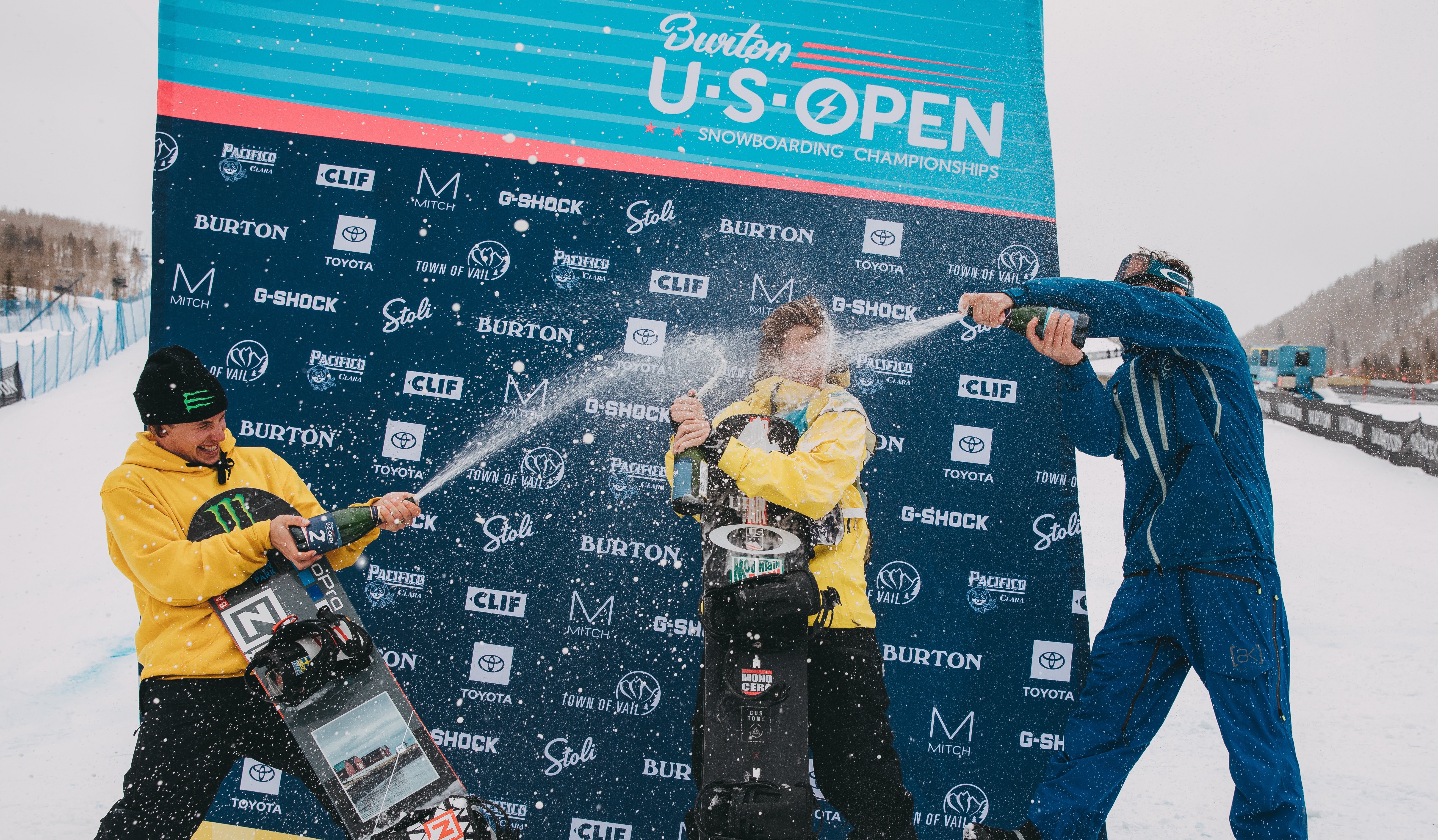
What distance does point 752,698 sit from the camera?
6.78 feet

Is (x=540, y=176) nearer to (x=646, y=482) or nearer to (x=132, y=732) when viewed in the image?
(x=646, y=482)

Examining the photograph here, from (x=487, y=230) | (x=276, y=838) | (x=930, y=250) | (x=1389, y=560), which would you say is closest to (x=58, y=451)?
(x=276, y=838)

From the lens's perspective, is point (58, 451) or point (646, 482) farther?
point (58, 451)

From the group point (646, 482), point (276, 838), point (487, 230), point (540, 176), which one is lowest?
point (276, 838)

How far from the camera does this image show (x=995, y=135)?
10.3 feet

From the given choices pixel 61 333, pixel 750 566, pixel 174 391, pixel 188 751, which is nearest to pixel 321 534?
pixel 174 391

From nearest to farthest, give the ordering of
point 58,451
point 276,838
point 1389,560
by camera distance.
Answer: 1. point 276,838
2. point 1389,560
3. point 58,451

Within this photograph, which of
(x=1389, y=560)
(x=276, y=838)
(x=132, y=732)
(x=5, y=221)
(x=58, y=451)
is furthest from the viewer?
(x=5, y=221)

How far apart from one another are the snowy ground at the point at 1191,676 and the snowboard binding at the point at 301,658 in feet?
4.59

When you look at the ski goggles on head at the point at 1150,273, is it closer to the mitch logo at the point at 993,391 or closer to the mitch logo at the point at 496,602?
the mitch logo at the point at 993,391

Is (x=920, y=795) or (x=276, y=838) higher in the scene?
(x=920, y=795)

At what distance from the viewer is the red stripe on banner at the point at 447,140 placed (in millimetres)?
3111

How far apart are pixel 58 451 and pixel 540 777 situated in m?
9.27

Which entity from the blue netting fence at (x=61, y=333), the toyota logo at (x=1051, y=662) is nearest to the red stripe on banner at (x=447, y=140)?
the toyota logo at (x=1051, y=662)
